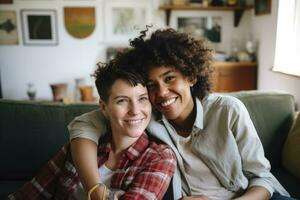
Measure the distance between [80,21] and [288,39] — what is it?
2.40m

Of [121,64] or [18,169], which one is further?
[18,169]

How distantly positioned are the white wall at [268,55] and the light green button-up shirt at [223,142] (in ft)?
5.32

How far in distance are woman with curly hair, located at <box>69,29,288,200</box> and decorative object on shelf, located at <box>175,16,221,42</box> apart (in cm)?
282

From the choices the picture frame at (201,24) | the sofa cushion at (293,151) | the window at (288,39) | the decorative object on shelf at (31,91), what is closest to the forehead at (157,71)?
the sofa cushion at (293,151)

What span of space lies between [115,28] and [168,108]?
118 inches

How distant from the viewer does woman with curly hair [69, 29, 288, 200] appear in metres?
1.13

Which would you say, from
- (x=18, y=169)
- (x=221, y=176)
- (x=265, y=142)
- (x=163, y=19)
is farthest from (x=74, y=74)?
(x=221, y=176)

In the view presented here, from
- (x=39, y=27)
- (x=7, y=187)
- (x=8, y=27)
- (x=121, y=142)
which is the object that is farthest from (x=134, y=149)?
(x=8, y=27)

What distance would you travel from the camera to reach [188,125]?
1272 millimetres

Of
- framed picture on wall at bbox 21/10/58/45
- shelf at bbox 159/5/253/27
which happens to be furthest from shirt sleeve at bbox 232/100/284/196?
framed picture on wall at bbox 21/10/58/45

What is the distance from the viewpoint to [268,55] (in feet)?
10.5

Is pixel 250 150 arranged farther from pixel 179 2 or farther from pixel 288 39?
pixel 179 2

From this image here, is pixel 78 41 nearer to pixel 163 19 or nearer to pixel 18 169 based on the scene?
pixel 163 19

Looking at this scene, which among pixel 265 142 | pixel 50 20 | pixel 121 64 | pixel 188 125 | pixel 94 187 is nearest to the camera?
pixel 94 187
